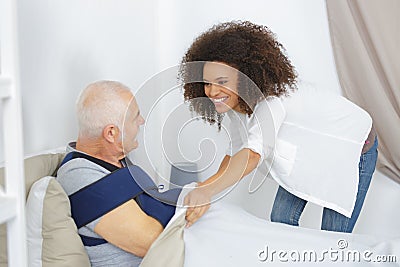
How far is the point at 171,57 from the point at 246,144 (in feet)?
4.21

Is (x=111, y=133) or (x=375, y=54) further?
(x=375, y=54)

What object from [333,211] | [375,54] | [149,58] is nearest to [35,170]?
[333,211]

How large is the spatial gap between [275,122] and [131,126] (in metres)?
0.47

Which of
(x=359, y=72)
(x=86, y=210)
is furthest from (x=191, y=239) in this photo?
(x=359, y=72)

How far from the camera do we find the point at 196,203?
1607mm

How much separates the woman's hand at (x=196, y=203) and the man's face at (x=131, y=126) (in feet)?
0.72

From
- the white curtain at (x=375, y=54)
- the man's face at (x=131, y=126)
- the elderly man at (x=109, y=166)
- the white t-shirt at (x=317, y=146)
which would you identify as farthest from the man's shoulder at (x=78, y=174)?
the white curtain at (x=375, y=54)

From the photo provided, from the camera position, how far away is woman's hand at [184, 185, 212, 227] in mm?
1585

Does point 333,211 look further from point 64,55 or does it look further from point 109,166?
point 64,55

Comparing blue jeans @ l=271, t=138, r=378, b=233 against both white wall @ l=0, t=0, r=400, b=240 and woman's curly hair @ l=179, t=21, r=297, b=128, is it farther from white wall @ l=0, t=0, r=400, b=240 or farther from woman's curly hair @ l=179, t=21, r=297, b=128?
woman's curly hair @ l=179, t=21, r=297, b=128

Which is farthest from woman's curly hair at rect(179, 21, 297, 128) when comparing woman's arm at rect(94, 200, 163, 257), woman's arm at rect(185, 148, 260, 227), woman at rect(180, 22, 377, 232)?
woman's arm at rect(94, 200, 163, 257)

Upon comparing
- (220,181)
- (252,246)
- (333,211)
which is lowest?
(333,211)

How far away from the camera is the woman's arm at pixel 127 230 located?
148cm

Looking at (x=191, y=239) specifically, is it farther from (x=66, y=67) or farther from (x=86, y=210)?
(x=66, y=67)
